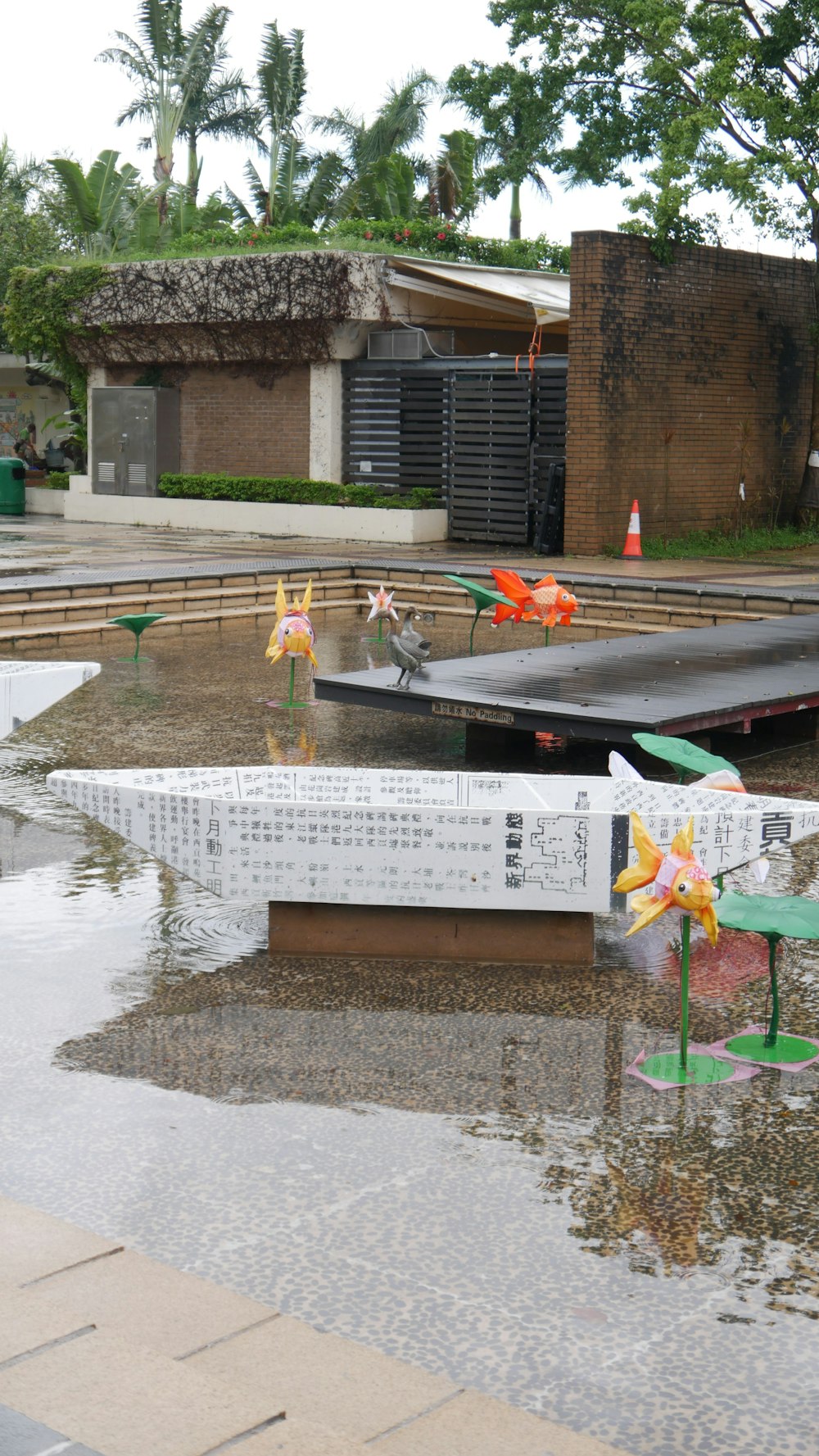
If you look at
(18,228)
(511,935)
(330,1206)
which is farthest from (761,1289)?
(18,228)

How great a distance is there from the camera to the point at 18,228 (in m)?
33.9

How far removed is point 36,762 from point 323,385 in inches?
624

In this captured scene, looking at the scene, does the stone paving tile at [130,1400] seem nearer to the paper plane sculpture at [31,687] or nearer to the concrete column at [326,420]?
the paper plane sculpture at [31,687]

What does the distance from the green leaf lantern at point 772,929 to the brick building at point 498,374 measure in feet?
49.4

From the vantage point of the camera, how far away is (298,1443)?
2865 mm

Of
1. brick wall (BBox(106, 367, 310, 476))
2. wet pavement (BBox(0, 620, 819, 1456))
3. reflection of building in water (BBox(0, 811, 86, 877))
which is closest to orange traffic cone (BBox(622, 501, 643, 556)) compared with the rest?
brick wall (BBox(106, 367, 310, 476))

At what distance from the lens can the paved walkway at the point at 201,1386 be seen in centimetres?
286

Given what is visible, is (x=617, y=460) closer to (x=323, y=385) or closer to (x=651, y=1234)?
(x=323, y=385)

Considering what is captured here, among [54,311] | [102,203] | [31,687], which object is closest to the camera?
[31,687]

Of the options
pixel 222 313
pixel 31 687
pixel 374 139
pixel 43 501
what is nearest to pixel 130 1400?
pixel 31 687

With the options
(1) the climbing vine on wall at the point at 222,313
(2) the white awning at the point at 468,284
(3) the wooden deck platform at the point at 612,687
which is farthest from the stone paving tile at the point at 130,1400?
(1) the climbing vine on wall at the point at 222,313

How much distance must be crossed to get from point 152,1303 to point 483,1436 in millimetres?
790

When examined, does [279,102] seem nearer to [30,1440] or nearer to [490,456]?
[490,456]

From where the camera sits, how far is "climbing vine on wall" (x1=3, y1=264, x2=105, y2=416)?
87.9 ft
